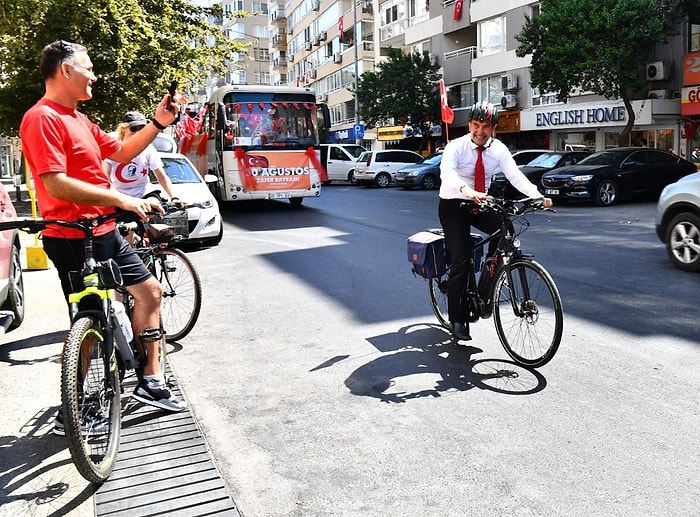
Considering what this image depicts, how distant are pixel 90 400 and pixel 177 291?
232 centimetres

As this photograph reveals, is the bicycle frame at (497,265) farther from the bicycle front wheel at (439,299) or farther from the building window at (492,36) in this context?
the building window at (492,36)

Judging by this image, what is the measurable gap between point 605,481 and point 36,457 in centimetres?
284

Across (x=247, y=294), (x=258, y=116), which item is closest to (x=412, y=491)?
(x=247, y=294)

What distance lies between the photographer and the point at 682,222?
848 centimetres

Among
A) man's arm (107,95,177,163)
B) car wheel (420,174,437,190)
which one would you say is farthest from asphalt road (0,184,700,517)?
car wheel (420,174,437,190)

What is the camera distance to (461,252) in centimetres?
527

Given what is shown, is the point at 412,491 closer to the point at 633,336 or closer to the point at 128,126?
the point at 633,336

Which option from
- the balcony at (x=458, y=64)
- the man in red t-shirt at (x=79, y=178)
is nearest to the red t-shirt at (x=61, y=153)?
the man in red t-shirt at (x=79, y=178)

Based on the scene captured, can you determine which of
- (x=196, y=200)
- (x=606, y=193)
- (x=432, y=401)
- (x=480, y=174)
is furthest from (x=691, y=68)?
(x=432, y=401)

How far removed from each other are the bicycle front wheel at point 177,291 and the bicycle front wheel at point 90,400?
1839 mm

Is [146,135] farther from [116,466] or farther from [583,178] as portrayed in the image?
[583,178]

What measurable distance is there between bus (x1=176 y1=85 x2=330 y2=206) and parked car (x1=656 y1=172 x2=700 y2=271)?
31.1 feet

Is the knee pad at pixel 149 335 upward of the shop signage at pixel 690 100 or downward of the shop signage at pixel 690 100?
downward

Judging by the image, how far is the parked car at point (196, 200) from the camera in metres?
11.4
